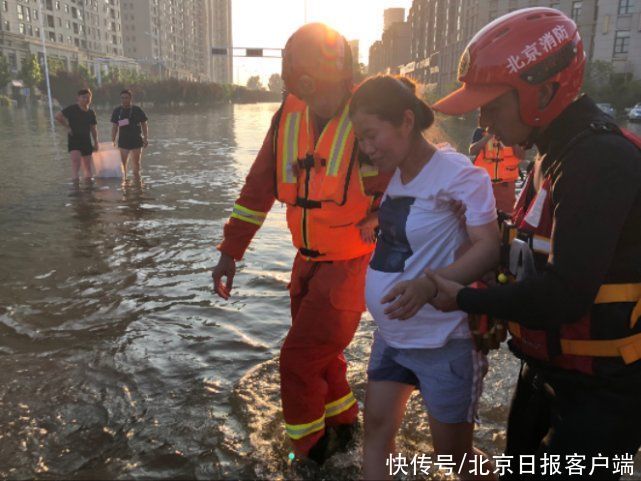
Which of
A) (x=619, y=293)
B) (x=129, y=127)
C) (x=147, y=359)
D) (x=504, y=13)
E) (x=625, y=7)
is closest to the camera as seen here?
(x=619, y=293)

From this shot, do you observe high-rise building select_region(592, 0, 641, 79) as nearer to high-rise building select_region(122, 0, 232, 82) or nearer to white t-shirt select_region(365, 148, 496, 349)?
white t-shirt select_region(365, 148, 496, 349)

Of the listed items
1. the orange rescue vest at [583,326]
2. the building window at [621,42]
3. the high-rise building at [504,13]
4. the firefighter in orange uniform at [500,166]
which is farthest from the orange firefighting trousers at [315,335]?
the building window at [621,42]

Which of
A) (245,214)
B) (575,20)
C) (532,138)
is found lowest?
(245,214)

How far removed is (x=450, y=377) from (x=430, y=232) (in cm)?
56

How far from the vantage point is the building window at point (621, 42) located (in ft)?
209

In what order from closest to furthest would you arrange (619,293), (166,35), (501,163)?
1. (619,293)
2. (501,163)
3. (166,35)

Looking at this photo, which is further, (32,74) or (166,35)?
(166,35)

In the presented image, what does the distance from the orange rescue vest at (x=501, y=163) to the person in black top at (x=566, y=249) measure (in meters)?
5.73

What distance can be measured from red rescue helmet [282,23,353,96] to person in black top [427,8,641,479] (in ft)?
2.65

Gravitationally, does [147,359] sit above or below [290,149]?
below

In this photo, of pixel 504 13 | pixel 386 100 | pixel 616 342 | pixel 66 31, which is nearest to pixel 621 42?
pixel 504 13

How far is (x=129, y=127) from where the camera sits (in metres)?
12.6

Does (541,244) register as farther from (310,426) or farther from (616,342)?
(310,426)

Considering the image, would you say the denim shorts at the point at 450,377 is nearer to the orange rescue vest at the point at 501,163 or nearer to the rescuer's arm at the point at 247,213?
the rescuer's arm at the point at 247,213
